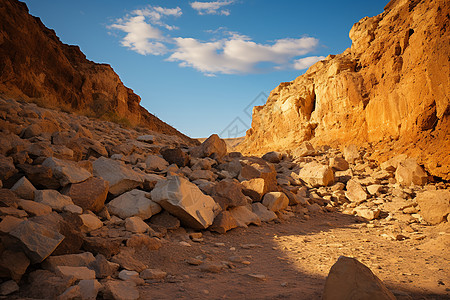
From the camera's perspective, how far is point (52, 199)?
325 cm

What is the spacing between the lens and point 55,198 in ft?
10.8

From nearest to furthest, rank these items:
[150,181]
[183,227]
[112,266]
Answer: [112,266] < [183,227] < [150,181]

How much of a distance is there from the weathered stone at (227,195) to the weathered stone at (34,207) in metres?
2.70

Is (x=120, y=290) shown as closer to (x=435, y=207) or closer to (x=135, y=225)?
(x=135, y=225)

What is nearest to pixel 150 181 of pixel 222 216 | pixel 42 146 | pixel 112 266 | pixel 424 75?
pixel 222 216

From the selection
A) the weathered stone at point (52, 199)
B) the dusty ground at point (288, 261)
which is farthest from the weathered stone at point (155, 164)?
the weathered stone at point (52, 199)

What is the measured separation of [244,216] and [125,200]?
228cm

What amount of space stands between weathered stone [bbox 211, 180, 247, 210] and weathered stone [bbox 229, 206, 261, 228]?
0.64ft

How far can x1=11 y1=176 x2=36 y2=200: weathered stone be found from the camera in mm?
3188

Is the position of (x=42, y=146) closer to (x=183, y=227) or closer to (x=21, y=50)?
(x=183, y=227)

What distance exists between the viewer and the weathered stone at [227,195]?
4.99 m

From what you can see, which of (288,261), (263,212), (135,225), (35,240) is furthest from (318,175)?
(35,240)

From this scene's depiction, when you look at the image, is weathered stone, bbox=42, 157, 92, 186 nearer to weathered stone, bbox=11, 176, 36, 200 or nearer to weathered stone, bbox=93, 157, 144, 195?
weathered stone, bbox=11, 176, 36, 200

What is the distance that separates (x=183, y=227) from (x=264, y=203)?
2.41 meters
